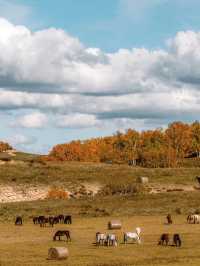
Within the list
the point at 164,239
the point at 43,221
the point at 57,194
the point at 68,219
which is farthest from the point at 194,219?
the point at 57,194

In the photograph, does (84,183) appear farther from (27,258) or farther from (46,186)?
(27,258)

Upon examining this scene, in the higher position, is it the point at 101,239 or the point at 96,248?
the point at 101,239

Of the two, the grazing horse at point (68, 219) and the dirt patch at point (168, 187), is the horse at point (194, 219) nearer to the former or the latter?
the grazing horse at point (68, 219)

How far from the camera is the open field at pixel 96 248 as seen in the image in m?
36.1

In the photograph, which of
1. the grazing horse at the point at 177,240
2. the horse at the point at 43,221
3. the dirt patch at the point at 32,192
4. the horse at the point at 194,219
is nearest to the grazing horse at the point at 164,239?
the grazing horse at the point at 177,240

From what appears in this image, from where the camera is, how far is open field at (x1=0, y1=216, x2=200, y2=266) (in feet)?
119

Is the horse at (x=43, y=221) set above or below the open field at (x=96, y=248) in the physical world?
above

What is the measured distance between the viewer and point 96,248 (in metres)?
42.2

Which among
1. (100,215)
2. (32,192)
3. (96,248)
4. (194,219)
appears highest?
(32,192)

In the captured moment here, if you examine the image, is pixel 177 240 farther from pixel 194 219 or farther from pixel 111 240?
pixel 194 219

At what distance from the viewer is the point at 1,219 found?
231 feet

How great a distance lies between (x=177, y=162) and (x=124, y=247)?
5668 inches

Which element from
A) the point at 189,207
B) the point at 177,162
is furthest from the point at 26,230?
the point at 177,162

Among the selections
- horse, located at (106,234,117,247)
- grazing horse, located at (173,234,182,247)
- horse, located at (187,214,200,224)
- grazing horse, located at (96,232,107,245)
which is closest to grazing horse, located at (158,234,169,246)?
grazing horse, located at (173,234,182,247)
